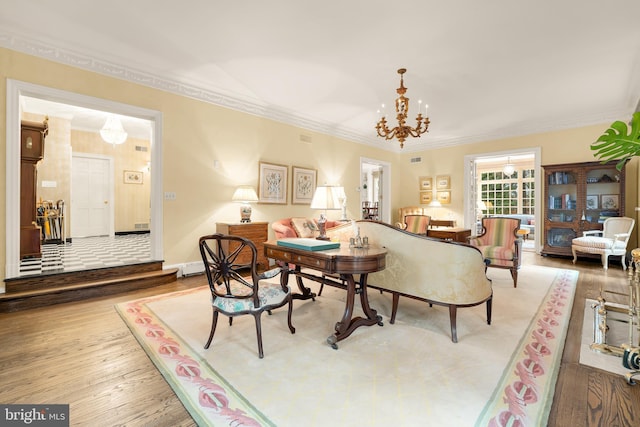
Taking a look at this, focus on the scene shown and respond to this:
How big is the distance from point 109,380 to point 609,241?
712 centimetres

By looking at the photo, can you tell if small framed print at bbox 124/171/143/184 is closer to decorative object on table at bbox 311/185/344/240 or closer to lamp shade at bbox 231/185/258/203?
lamp shade at bbox 231/185/258/203

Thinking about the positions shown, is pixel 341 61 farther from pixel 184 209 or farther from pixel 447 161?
pixel 447 161

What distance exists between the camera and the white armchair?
5.11m

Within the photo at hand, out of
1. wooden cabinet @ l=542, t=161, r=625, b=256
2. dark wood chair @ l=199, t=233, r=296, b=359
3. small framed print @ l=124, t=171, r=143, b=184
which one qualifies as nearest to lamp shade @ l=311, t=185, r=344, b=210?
dark wood chair @ l=199, t=233, r=296, b=359

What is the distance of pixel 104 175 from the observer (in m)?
8.08

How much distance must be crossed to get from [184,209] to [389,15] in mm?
3763

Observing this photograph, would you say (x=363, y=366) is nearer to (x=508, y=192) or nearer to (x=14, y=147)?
(x=14, y=147)

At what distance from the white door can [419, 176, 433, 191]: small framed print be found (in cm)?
862

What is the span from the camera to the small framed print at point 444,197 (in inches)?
315

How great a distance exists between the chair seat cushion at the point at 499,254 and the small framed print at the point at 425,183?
4225 millimetres

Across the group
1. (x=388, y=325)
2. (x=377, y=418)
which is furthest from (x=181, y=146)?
(x=377, y=418)

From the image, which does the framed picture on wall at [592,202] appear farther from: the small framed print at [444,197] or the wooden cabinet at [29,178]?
the wooden cabinet at [29,178]

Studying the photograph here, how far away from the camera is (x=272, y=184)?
5777 millimetres
